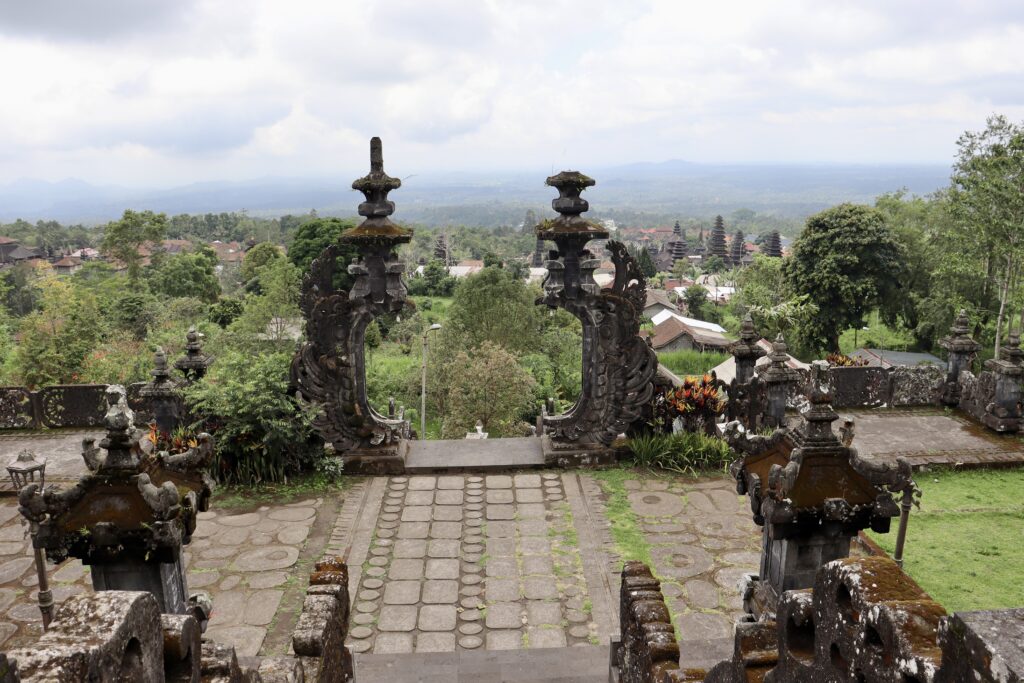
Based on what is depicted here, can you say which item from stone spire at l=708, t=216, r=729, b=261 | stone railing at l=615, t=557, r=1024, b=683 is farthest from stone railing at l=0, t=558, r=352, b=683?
stone spire at l=708, t=216, r=729, b=261

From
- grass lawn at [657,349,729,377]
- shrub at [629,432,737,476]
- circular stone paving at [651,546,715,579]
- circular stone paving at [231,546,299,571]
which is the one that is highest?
shrub at [629,432,737,476]

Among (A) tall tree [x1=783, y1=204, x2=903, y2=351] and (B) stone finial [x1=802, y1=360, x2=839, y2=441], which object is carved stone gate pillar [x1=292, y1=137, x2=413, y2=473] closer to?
(B) stone finial [x1=802, y1=360, x2=839, y2=441]

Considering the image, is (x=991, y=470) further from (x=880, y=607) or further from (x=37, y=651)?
(x=37, y=651)

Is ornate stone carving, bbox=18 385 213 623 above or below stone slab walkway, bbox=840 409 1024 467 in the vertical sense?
above

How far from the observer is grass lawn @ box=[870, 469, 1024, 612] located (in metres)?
7.63

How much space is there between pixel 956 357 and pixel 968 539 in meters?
5.87

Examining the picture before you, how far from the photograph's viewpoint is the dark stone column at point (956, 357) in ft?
43.5

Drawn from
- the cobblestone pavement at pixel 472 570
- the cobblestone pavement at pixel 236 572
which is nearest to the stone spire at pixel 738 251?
the cobblestone pavement at pixel 472 570

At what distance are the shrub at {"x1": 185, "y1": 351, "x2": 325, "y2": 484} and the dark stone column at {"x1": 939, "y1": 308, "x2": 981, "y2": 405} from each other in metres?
11.2

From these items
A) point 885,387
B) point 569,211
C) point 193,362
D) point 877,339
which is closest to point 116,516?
point 193,362

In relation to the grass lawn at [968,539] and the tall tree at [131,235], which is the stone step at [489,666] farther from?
the tall tree at [131,235]

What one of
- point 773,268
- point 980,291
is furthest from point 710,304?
point 980,291

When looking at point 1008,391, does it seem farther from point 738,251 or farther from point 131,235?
point 738,251

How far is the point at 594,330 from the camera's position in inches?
397
